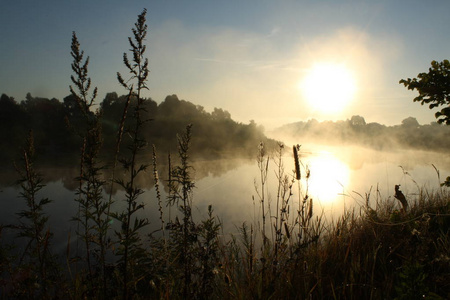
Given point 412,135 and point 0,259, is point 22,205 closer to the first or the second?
point 0,259

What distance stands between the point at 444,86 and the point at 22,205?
14.6 metres

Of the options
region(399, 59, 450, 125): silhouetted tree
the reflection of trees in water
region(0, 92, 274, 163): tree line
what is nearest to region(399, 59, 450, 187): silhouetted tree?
region(399, 59, 450, 125): silhouetted tree

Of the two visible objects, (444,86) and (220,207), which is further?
(220,207)

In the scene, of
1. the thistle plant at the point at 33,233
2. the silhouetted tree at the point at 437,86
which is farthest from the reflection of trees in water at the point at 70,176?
the silhouetted tree at the point at 437,86

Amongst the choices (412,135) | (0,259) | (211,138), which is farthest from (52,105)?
(412,135)

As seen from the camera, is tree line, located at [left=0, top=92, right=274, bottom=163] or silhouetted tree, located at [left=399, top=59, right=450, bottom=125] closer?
silhouetted tree, located at [left=399, top=59, right=450, bottom=125]

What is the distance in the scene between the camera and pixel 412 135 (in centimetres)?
10994

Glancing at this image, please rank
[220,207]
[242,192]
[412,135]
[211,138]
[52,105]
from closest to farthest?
1. [220,207]
2. [242,192]
3. [52,105]
4. [211,138]
5. [412,135]

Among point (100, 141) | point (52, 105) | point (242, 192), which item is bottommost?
point (242, 192)

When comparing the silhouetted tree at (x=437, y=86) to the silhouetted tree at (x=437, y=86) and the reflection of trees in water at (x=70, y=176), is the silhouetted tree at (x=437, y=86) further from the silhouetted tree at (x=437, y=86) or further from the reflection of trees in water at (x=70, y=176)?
the reflection of trees in water at (x=70, y=176)

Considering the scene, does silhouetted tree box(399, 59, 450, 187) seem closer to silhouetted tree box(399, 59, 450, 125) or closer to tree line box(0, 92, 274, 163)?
silhouetted tree box(399, 59, 450, 125)

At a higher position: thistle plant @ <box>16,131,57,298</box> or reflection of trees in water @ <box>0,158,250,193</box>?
thistle plant @ <box>16,131,57,298</box>

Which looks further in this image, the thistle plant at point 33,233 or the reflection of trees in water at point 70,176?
the reflection of trees in water at point 70,176

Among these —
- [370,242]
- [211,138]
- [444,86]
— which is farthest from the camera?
[211,138]
